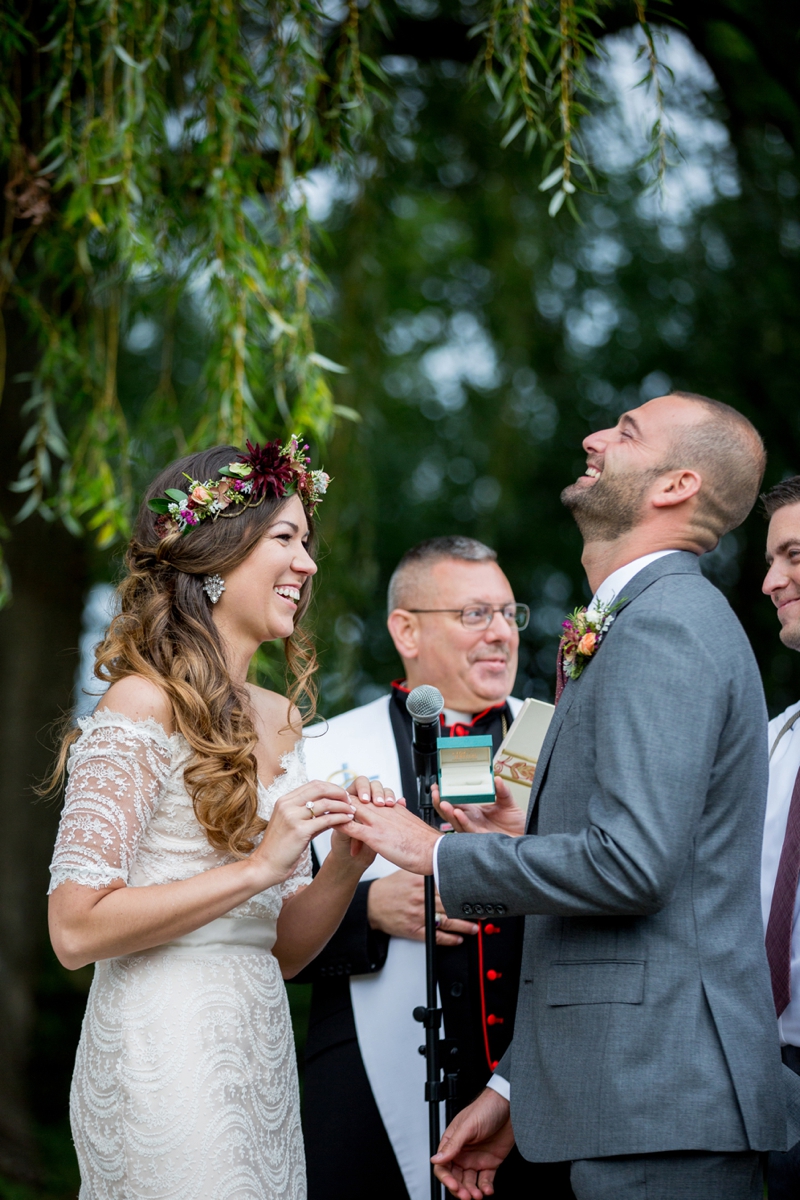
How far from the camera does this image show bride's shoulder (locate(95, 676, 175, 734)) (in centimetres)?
258

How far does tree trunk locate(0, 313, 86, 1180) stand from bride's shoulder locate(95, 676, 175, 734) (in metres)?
3.15

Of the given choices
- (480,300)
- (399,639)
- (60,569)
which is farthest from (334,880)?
(480,300)

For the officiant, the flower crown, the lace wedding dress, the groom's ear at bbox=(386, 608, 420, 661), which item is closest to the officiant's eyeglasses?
the groom's ear at bbox=(386, 608, 420, 661)

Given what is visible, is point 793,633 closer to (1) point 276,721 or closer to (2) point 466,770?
(2) point 466,770

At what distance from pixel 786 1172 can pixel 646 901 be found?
1.08 m

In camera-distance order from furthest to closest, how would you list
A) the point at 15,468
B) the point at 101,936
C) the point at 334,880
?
the point at 15,468 → the point at 334,880 → the point at 101,936

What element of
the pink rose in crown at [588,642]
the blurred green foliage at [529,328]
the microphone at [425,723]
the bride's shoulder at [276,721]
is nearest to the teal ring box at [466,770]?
the microphone at [425,723]

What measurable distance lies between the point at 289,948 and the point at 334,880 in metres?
0.24

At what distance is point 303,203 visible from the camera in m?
3.96

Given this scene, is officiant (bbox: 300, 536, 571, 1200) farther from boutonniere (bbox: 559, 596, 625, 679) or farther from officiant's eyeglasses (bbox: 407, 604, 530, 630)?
boutonniere (bbox: 559, 596, 625, 679)

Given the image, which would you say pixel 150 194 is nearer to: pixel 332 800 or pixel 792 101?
pixel 332 800

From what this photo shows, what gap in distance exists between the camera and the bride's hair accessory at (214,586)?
285 centimetres

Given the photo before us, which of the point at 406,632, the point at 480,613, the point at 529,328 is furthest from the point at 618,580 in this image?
the point at 529,328

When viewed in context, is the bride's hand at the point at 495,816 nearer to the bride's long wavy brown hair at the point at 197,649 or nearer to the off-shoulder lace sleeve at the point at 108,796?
the bride's long wavy brown hair at the point at 197,649
